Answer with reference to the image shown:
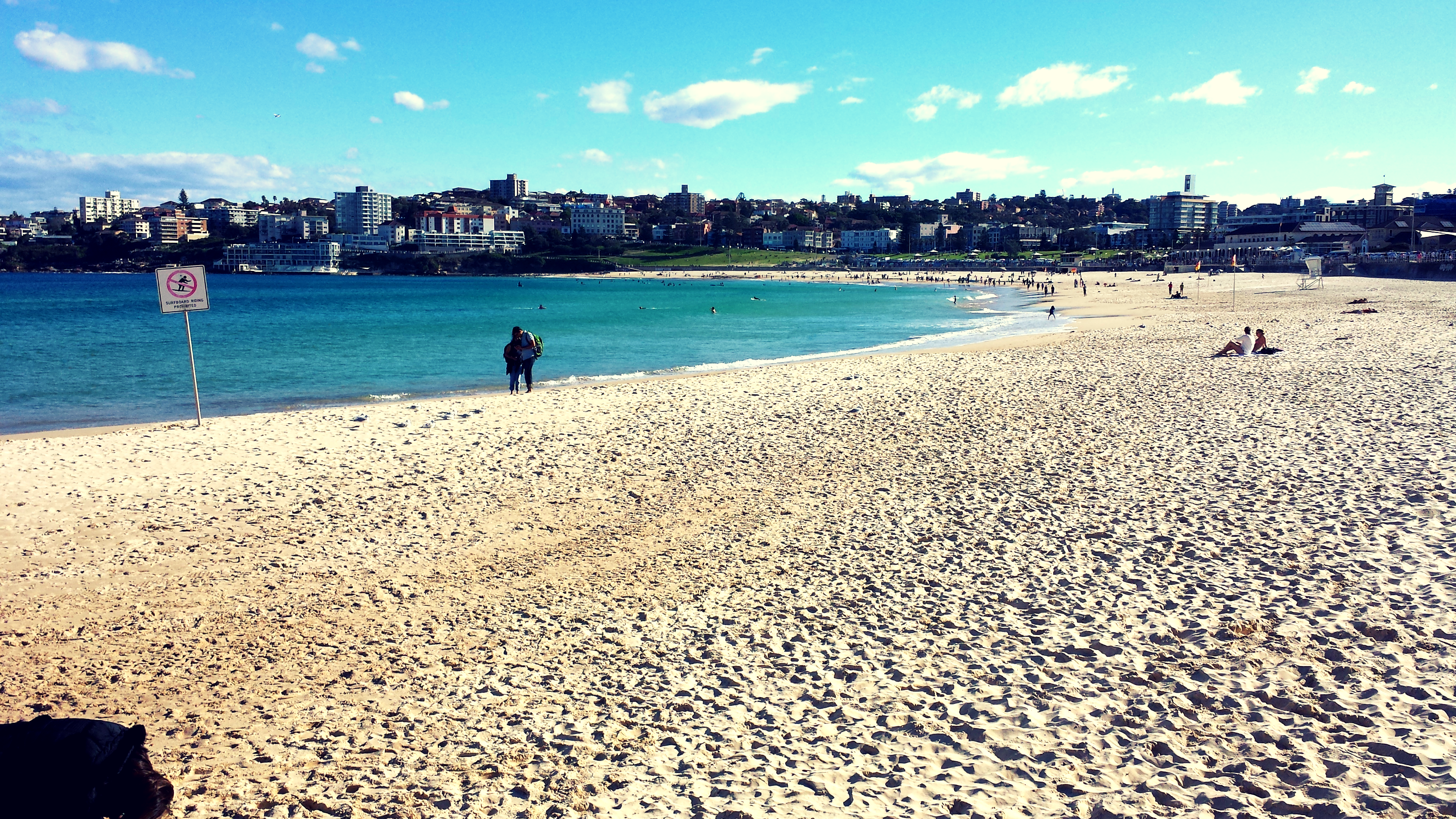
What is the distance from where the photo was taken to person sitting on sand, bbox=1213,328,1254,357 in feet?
63.5

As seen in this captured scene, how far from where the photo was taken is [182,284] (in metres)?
13.9

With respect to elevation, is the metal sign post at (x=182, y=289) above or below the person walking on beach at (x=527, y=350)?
above

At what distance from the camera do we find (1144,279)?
85188 millimetres

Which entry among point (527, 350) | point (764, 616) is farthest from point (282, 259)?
point (764, 616)

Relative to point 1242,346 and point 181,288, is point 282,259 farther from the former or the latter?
point 1242,346

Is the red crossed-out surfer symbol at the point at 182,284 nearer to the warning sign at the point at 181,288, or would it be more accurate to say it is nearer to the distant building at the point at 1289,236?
the warning sign at the point at 181,288

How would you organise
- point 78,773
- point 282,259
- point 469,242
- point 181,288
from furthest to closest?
A: 1. point 469,242
2. point 282,259
3. point 181,288
4. point 78,773

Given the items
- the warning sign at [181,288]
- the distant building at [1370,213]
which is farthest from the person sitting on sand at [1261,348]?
the distant building at [1370,213]

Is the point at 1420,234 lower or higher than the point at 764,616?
higher

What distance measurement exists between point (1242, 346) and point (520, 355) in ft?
52.9

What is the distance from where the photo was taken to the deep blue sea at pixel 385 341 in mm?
21203

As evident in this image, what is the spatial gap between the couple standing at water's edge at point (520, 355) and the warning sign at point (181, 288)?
5698 millimetres

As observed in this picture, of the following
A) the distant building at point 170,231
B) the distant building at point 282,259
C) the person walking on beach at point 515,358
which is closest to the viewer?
the person walking on beach at point 515,358

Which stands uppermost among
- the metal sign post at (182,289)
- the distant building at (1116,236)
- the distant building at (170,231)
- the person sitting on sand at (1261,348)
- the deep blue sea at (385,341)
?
the distant building at (170,231)
